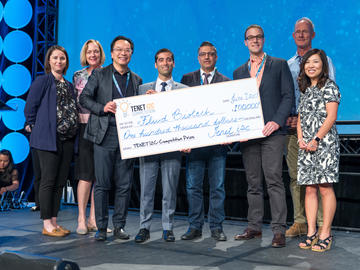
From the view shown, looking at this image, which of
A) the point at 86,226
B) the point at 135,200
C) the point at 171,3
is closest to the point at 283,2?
the point at 171,3

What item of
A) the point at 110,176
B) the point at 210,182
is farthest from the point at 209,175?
the point at 110,176

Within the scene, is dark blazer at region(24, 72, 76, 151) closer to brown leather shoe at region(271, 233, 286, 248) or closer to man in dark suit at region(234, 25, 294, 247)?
man in dark suit at region(234, 25, 294, 247)

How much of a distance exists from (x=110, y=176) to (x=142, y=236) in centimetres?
50

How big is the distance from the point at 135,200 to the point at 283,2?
2.85 metres

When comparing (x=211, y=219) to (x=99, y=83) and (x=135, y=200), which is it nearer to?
(x=99, y=83)

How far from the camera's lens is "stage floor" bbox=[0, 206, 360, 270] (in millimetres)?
2615

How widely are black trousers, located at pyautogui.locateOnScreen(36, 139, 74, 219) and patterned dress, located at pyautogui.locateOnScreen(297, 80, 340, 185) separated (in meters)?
1.81

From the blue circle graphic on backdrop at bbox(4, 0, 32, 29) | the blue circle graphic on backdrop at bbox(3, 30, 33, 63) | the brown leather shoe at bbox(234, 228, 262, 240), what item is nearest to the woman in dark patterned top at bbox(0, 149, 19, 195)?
the blue circle graphic on backdrop at bbox(3, 30, 33, 63)

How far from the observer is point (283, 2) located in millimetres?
4945

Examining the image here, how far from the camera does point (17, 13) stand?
19.8 ft

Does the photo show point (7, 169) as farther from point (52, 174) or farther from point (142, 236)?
point (142, 236)

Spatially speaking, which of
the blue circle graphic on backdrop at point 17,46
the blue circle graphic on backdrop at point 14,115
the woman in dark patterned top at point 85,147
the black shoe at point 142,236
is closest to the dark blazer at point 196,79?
the woman in dark patterned top at point 85,147

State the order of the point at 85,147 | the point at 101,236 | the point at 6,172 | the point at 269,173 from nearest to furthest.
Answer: the point at 269,173 → the point at 101,236 → the point at 85,147 → the point at 6,172

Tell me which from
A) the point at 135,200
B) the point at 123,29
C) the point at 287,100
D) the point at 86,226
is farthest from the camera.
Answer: the point at 123,29
